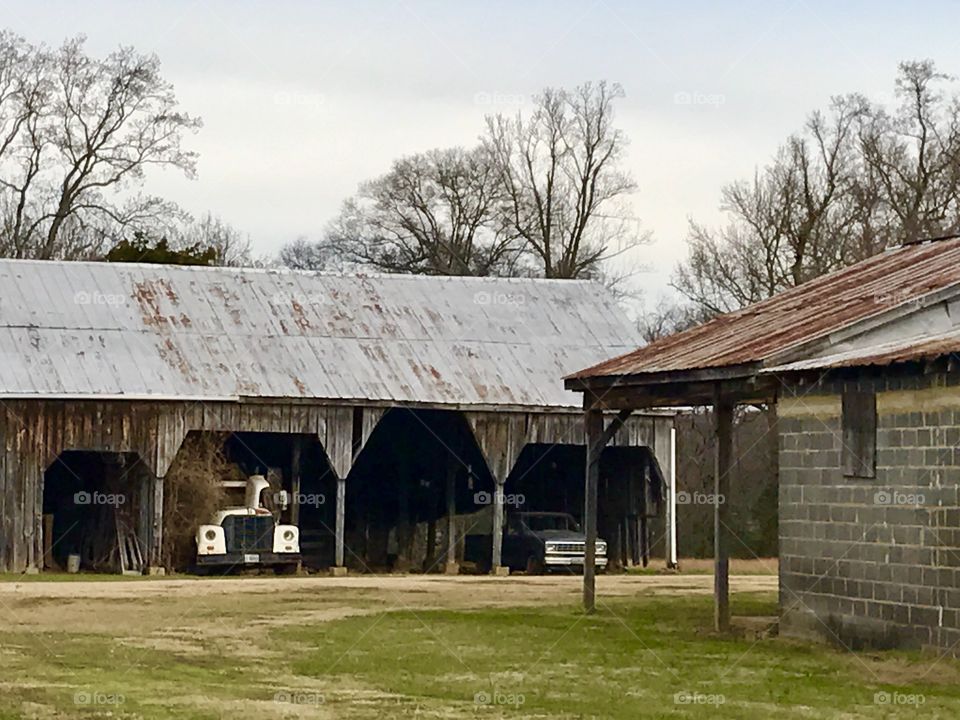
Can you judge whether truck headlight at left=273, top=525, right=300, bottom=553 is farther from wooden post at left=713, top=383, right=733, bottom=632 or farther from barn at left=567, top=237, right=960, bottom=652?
wooden post at left=713, top=383, right=733, bottom=632

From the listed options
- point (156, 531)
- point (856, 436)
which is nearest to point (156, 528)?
point (156, 531)

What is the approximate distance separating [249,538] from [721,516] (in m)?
15.4

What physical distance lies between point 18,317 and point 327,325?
6.29 m

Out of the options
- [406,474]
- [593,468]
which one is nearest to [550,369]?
[406,474]

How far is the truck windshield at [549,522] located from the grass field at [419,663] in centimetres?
1133

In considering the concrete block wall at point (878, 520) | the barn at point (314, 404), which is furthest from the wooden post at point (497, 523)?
the concrete block wall at point (878, 520)

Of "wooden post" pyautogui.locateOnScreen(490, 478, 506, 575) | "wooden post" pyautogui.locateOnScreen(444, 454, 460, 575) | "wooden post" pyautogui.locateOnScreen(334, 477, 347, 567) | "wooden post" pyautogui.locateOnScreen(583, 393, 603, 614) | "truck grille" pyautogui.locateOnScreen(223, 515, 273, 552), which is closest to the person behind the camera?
"wooden post" pyautogui.locateOnScreen(583, 393, 603, 614)

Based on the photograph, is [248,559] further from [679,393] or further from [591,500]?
[679,393]

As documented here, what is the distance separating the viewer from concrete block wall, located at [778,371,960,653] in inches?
758

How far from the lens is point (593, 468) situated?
86.0 ft

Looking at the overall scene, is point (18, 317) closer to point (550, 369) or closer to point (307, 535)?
point (307, 535)

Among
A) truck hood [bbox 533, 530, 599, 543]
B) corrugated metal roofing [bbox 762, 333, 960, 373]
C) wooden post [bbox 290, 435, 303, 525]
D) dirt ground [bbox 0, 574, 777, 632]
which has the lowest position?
dirt ground [bbox 0, 574, 777, 632]

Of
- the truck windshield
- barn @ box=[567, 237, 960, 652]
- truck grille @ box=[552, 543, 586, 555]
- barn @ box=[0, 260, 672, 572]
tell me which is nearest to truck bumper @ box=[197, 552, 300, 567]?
barn @ box=[0, 260, 672, 572]

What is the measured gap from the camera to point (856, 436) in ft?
68.0
